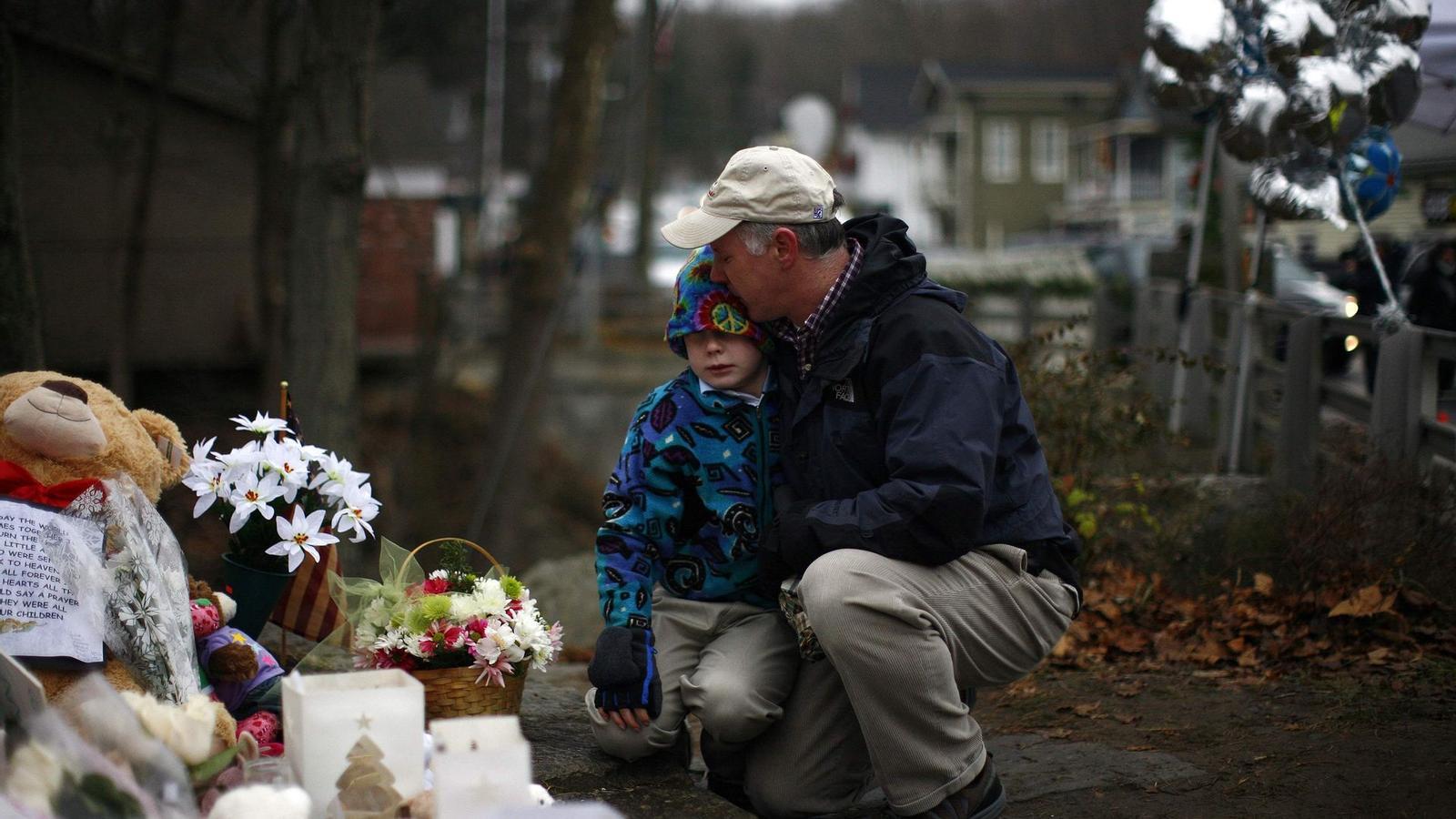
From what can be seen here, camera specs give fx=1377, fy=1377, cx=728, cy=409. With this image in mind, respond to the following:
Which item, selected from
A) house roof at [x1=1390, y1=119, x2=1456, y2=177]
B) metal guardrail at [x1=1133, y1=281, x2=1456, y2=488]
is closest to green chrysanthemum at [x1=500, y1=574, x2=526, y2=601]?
metal guardrail at [x1=1133, y1=281, x2=1456, y2=488]

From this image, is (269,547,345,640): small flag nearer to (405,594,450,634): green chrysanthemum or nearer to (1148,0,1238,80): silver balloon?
(405,594,450,634): green chrysanthemum

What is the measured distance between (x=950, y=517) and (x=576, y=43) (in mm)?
10085

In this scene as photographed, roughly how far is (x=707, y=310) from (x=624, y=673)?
94 centimetres

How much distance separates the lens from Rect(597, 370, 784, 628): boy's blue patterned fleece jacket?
11.5ft

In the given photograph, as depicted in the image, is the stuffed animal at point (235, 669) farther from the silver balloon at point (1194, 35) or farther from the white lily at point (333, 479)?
the silver balloon at point (1194, 35)

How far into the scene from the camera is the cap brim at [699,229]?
11.0 ft

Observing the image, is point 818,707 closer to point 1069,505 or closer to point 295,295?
point 1069,505

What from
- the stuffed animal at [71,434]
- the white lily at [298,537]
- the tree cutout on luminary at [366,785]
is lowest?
the tree cutout on luminary at [366,785]

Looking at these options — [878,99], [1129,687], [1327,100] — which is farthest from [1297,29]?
[878,99]

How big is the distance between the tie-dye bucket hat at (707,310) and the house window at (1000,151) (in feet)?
160

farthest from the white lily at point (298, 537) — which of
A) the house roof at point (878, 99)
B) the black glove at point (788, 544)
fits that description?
the house roof at point (878, 99)

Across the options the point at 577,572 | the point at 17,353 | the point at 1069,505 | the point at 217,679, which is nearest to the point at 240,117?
the point at 577,572

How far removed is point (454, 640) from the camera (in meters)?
3.12

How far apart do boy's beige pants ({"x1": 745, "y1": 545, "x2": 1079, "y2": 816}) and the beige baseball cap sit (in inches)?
32.8
